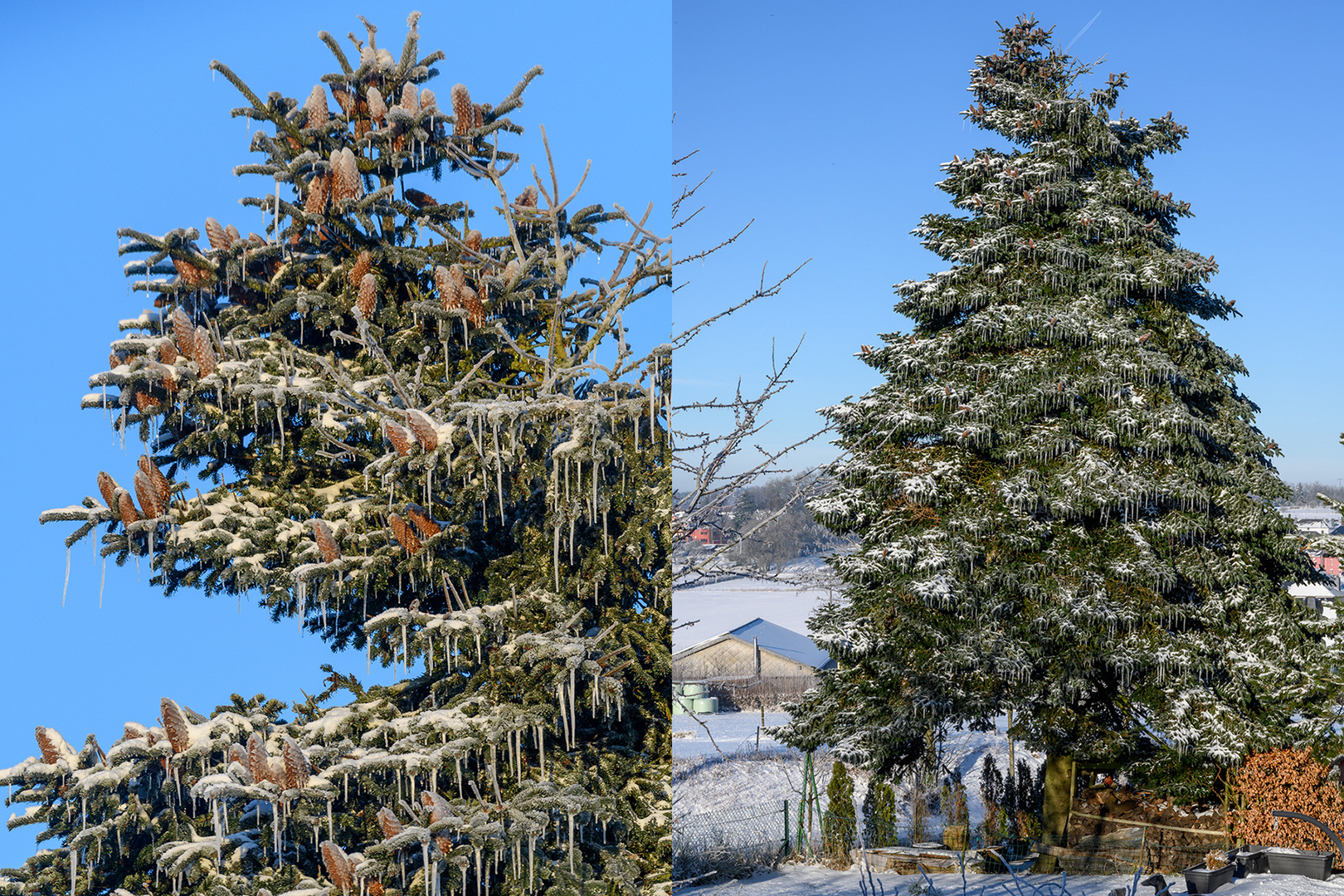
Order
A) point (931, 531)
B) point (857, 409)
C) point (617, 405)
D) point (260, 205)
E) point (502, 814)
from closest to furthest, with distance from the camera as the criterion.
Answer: point (502, 814) < point (617, 405) < point (260, 205) < point (931, 531) < point (857, 409)

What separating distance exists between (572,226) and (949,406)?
13.2ft

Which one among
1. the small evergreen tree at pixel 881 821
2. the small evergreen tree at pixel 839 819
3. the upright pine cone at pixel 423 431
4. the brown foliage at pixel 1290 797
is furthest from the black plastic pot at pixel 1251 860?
→ the upright pine cone at pixel 423 431

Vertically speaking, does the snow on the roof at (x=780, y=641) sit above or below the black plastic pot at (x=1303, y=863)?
above

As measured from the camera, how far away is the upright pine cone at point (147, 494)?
18.7 ft

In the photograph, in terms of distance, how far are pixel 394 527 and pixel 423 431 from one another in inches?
24.8

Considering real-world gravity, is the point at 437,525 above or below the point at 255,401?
below

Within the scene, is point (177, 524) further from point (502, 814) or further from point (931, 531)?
point (931, 531)

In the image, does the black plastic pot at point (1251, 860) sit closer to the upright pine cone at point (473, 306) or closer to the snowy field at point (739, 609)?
the upright pine cone at point (473, 306)

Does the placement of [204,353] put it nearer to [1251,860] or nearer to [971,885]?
[971,885]

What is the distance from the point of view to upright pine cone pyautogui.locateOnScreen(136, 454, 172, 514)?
573 centimetres

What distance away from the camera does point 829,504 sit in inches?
364

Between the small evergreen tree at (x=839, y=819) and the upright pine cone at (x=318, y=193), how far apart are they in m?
6.31

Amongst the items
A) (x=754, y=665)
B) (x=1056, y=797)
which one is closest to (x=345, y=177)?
(x=1056, y=797)

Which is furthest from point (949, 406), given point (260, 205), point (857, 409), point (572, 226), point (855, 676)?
point (260, 205)
